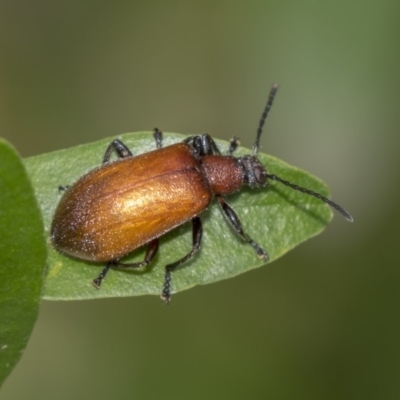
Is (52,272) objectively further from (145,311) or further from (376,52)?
(376,52)

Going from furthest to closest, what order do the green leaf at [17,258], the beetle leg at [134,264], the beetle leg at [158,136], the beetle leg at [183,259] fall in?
the beetle leg at [158,136]
the beetle leg at [183,259]
the beetle leg at [134,264]
the green leaf at [17,258]

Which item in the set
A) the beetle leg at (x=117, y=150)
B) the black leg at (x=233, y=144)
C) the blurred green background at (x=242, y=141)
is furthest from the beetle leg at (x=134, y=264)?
the blurred green background at (x=242, y=141)

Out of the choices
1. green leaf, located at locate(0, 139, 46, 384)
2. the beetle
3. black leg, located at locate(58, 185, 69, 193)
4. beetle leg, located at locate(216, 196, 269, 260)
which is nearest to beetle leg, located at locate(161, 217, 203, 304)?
the beetle

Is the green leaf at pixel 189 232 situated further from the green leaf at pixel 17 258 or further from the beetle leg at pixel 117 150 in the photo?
the green leaf at pixel 17 258

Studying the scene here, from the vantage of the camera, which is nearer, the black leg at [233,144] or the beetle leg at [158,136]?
the beetle leg at [158,136]

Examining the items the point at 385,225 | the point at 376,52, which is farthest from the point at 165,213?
the point at 376,52

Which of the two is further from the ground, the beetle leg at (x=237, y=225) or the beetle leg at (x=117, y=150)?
the beetle leg at (x=117, y=150)

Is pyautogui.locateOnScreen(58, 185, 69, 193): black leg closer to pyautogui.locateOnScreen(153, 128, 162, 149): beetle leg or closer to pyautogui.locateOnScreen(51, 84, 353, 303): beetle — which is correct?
pyautogui.locateOnScreen(51, 84, 353, 303): beetle
